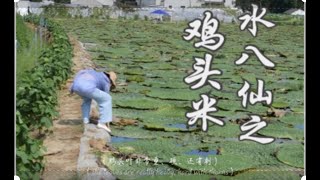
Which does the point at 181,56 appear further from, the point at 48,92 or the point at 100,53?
the point at 48,92

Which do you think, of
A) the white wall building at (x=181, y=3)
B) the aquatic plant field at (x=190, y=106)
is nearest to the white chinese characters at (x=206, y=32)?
the aquatic plant field at (x=190, y=106)

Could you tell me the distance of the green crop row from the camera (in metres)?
4.29

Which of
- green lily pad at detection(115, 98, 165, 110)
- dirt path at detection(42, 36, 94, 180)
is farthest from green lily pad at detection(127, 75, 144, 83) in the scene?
Result: dirt path at detection(42, 36, 94, 180)

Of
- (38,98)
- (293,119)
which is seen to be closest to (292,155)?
(293,119)

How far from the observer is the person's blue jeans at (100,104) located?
4816mm

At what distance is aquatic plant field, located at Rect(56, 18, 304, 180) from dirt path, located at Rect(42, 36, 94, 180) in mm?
216

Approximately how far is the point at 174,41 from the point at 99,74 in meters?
0.78

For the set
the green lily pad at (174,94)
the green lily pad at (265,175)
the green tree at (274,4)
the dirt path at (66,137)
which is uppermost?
the green tree at (274,4)

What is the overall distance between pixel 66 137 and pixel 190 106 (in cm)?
97

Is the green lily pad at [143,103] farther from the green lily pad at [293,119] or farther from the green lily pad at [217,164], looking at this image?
the green lily pad at [293,119]

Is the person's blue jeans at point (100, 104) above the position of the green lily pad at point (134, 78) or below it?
below

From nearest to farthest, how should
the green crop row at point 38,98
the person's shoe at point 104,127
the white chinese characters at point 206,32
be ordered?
the green crop row at point 38,98
the white chinese characters at point 206,32
the person's shoe at point 104,127

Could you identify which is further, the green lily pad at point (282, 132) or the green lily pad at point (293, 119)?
the green lily pad at point (293, 119)

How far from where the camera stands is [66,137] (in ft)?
15.9
